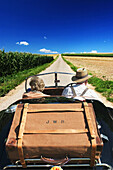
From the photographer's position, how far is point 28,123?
4.64ft

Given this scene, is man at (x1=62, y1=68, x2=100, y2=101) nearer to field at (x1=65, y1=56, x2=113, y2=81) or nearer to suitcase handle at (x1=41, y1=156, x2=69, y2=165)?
suitcase handle at (x1=41, y1=156, x2=69, y2=165)

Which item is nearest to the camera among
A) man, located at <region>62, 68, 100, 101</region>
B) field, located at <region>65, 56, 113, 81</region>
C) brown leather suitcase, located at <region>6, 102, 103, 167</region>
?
brown leather suitcase, located at <region>6, 102, 103, 167</region>

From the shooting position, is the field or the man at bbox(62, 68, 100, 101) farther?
the field

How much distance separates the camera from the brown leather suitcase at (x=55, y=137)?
4.11 feet

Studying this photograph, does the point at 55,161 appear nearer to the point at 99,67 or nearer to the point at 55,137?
the point at 55,137

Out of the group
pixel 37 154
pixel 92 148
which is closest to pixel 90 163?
pixel 92 148

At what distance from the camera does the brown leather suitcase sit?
4.11 ft

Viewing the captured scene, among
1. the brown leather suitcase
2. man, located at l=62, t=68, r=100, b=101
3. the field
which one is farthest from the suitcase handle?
the field

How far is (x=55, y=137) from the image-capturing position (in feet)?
4.23

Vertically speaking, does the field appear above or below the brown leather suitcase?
above

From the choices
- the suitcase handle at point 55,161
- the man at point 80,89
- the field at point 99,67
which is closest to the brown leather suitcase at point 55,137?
the suitcase handle at point 55,161

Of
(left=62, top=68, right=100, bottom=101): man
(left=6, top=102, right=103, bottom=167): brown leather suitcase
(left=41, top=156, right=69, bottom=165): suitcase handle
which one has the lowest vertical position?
(left=41, top=156, right=69, bottom=165): suitcase handle

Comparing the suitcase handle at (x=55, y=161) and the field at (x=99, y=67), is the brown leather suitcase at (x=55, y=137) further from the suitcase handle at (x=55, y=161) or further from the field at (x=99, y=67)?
the field at (x=99, y=67)

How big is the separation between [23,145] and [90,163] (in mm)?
Answer: 802
